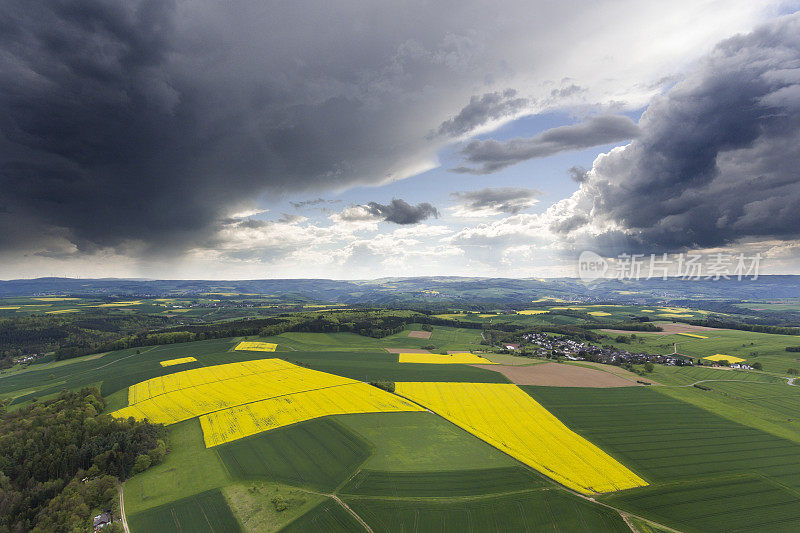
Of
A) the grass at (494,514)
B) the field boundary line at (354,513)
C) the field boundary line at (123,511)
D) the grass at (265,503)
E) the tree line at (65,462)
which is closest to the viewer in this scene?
the grass at (494,514)

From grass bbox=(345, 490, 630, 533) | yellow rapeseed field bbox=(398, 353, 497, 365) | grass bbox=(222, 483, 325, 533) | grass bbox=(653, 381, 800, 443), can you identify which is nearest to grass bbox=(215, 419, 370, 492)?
grass bbox=(222, 483, 325, 533)

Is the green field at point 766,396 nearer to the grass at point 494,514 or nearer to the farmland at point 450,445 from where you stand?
the farmland at point 450,445

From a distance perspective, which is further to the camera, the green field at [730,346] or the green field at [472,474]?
the green field at [730,346]

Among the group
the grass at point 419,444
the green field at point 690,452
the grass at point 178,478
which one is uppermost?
the grass at point 178,478

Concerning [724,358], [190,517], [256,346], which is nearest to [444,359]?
[256,346]

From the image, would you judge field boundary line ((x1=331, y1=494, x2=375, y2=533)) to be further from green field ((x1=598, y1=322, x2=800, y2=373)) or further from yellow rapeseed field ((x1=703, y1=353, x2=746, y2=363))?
yellow rapeseed field ((x1=703, y1=353, x2=746, y2=363))

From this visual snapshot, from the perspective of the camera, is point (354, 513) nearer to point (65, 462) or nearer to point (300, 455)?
point (300, 455)

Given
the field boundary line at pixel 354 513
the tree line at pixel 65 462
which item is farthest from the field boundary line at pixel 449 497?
the tree line at pixel 65 462

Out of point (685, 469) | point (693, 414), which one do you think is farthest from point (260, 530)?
point (693, 414)
